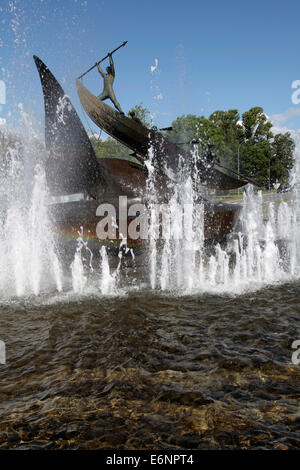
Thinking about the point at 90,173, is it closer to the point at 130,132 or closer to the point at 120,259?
the point at 130,132

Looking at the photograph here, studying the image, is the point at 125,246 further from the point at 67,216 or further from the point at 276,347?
the point at 276,347

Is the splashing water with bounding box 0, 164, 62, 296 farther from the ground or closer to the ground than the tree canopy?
closer to the ground

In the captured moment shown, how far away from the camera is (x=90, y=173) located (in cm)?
898

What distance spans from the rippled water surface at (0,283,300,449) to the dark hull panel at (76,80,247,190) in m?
6.13

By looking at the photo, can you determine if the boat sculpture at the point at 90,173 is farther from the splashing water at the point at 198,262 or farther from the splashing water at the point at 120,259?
the splashing water at the point at 198,262

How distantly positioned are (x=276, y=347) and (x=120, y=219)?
5.51 m

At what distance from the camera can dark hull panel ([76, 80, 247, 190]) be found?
9.52 m

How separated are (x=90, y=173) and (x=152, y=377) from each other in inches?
269

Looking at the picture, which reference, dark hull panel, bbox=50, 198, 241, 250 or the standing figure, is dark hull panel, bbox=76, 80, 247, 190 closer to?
the standing figure

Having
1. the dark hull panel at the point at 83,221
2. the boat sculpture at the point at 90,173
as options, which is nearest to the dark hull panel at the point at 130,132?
the boat sculpture at the point at 90,173

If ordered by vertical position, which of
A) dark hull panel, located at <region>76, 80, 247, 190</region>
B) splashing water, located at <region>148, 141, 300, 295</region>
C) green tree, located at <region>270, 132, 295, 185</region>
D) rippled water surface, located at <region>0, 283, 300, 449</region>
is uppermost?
green tree, located at <region>270, 132, 295, 185</region>

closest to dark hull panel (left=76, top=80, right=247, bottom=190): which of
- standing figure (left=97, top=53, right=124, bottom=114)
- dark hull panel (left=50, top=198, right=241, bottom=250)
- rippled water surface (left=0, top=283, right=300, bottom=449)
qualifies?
standing figure (left=97, top=53, right=124, bottom=114)

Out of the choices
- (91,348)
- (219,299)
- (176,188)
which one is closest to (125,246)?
(176,188)
